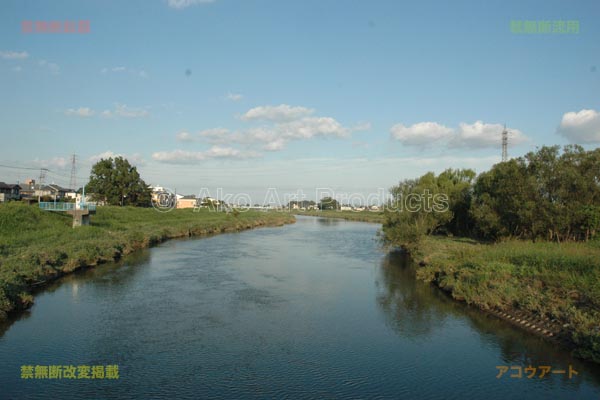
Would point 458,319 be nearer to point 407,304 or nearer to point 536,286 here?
point 407,304

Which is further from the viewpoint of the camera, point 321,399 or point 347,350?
point 347,350

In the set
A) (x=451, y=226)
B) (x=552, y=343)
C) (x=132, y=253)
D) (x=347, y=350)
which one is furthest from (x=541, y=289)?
(x=451, y=226)

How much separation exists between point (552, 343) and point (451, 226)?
1061 inches

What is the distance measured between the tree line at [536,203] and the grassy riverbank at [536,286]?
12.3 feet

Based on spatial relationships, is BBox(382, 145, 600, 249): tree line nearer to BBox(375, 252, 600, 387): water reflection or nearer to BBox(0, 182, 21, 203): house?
BBox(375, 252, 600, 387): water reflection

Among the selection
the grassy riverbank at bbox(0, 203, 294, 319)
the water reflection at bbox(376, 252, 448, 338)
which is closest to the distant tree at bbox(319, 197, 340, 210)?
the grassy riverbank at bbox(0, 203, 294, 319)

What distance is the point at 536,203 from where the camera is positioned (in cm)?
2334

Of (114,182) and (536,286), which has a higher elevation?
(114,182)

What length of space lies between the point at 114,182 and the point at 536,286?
52098 millimetres

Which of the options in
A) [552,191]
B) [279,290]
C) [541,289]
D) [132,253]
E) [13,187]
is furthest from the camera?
[13,187]

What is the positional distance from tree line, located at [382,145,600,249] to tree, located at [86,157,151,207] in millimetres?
38283

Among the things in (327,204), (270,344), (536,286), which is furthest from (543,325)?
(327,204)

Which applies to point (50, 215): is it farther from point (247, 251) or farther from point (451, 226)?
point (451, 226)

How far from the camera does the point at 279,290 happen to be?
57.2 ft
